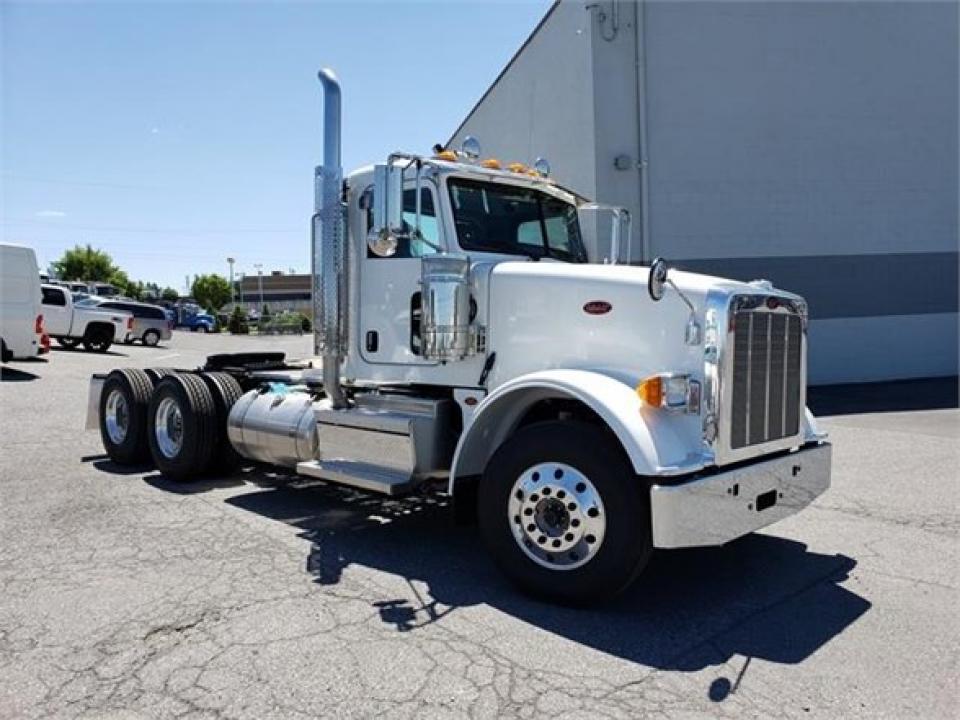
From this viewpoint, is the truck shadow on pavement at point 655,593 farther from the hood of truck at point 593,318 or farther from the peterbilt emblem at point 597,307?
the peterbilt emblem at point 597,307

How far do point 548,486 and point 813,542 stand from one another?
8.43ft

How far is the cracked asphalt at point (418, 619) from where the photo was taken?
340cm

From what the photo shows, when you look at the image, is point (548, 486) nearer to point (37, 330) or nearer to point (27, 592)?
point (27, 592)

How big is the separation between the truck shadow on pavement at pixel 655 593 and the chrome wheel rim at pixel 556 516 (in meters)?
0.30

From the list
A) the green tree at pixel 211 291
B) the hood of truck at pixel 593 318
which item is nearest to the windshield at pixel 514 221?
the hood of truck at pixel 593 318

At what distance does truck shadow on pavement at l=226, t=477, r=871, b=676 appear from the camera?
13.1 feet

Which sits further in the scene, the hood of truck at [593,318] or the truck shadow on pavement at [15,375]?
the truck shadow on pavement at [15,375]

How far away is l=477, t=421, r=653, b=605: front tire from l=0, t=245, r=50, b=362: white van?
16083mm

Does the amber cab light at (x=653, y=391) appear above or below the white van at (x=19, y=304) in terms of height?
below

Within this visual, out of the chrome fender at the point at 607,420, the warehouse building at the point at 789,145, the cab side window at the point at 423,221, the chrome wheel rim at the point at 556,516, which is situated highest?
the warehouse building at the point at 789,145

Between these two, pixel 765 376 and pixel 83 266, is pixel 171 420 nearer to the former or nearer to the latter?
pixel 765 376

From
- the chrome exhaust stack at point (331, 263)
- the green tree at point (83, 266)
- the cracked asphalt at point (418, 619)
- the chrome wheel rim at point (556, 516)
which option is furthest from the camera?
the green tree at point (83, 266)

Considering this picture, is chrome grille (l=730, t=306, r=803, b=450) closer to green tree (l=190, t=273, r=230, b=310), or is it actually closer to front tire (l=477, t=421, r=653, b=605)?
front tire (l=477, t=421, r=653, b=605)

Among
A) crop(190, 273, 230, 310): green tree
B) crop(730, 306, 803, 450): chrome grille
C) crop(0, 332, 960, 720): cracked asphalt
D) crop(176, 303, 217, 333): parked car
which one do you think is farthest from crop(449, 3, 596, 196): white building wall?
crop(190, 273, 230, 310): green tree
